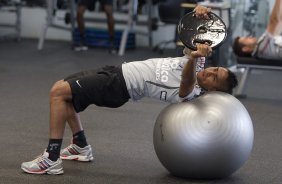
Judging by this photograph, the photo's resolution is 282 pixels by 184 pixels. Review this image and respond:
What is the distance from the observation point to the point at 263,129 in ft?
15.1

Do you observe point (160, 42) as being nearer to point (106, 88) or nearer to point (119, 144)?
point (119, 144)

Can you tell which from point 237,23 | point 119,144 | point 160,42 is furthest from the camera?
point 160,42

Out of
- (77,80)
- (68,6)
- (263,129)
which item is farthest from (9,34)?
(77,80)

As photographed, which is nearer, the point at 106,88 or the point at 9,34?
the point at 106,88

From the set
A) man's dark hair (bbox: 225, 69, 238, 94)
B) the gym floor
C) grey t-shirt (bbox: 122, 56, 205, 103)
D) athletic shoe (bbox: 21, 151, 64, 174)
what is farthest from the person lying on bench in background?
athletic shoe (bbox: 21, 151, 64, 174)

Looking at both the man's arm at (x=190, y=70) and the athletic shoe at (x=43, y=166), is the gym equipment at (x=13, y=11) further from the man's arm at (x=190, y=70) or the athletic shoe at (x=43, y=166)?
the man's arm at (x=190, y=70)

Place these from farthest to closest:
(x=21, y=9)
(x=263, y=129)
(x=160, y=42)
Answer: (x=21, y=9) → (x=160, y=42) → (x=263, y=129)

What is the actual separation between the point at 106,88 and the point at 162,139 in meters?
0.41

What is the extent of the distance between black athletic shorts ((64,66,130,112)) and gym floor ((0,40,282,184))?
41 centimetres

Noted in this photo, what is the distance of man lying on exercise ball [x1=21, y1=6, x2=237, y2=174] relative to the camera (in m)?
3.32

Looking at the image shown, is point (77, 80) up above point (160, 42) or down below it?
above

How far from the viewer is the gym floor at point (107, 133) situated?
11.2ft

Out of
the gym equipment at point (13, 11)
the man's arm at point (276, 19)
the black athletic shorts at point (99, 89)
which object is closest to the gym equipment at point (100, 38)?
the gym equipment at point (13, 11)

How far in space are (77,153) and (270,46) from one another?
2.50 meters
